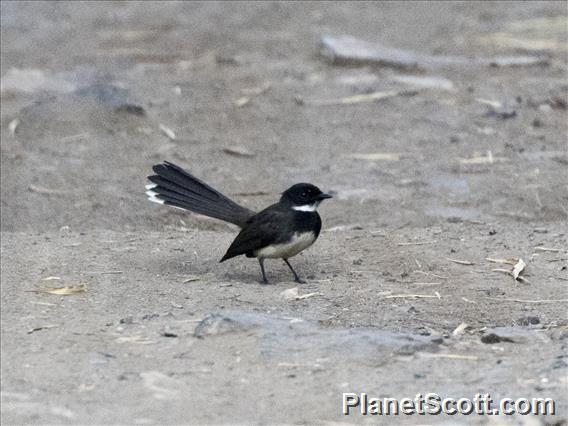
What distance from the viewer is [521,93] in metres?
14.2

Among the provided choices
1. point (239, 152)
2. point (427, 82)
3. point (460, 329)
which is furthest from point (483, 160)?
point (460, 329)

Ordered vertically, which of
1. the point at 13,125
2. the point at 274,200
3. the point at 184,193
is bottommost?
the point at 274,200

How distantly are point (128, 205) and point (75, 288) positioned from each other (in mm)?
2902

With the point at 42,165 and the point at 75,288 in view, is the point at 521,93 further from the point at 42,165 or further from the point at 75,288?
the point at 75,288

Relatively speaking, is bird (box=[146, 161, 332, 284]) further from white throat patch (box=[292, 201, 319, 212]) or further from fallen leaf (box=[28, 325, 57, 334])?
fallen leaf (box=[28, 325, 57, 334])

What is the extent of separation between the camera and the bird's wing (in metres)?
8.84

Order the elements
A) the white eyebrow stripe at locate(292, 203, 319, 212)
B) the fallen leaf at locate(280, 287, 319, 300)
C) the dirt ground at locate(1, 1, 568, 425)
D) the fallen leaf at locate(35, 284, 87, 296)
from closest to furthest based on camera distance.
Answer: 1. the dirt ground at locate(1, 1, 568, 425)
2. the fallen leaf at locate(35, 284, 87, 296)
3. the fallen leaf at locate(280, 287, 319, 300)
4. the white eyebrow stripe at locate(292, 203, 319, 212)

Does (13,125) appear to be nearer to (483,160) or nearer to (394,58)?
(483,160)

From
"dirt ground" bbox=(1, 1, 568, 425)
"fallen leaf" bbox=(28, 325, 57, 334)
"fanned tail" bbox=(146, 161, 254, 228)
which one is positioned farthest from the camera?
"fanned tail" bbox=(146, 161, 254, 228)

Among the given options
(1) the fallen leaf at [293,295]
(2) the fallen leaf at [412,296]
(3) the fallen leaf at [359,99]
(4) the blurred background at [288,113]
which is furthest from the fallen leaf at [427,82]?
(1) the fallen leaf at [293,295]

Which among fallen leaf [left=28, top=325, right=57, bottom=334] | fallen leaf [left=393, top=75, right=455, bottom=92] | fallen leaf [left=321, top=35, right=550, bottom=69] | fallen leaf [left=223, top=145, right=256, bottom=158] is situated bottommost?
fallen leaf [left=223, top=145, right=256, bottom=158]

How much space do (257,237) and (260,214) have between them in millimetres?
328

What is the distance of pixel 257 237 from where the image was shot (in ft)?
29.0

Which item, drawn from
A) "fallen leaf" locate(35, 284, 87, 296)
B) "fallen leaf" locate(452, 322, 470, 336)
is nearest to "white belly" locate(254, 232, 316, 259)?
"fallen leaf" locate(35, 284, 87, 296)
